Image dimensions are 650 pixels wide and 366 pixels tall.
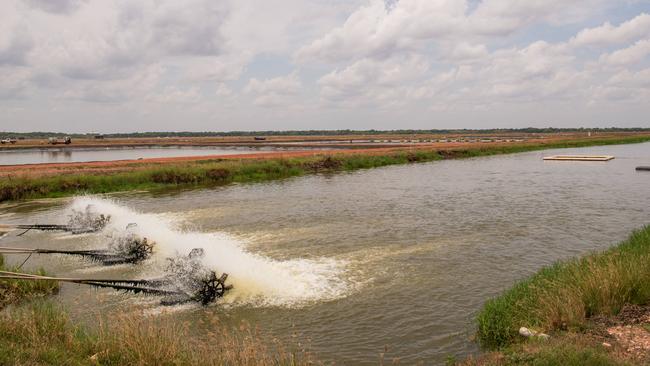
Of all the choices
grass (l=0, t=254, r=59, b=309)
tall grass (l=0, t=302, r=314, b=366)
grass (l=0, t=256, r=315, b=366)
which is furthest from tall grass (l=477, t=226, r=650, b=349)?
grass (l=0, t=254, r=59, b=309)

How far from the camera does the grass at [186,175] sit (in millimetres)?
41312

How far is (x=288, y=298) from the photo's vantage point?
15148 millimetres

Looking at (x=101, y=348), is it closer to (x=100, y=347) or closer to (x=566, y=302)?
(x=100, y=347)

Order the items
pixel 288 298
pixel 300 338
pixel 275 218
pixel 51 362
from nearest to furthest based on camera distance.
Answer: pixel 51 362, pixel 300 338, pixel 288 298, pixel 275 218

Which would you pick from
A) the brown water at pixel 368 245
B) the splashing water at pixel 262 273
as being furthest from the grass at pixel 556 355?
the splashing water at pixel 262 273

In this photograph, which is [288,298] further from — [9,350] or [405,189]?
[405,189]

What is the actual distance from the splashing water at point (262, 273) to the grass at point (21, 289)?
13.5 ft

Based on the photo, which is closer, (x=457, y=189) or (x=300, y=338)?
(x=300, y=338)

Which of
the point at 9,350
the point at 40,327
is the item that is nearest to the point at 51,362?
the point at 9,350

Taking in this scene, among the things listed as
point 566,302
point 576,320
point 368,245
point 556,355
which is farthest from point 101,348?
point 368,245

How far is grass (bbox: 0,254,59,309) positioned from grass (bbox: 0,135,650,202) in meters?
28.5

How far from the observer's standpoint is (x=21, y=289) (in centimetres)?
1552

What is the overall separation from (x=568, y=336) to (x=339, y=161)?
181 ft

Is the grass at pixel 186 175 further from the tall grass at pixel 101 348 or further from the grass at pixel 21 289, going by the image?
the tall grass at pixel 101 348
